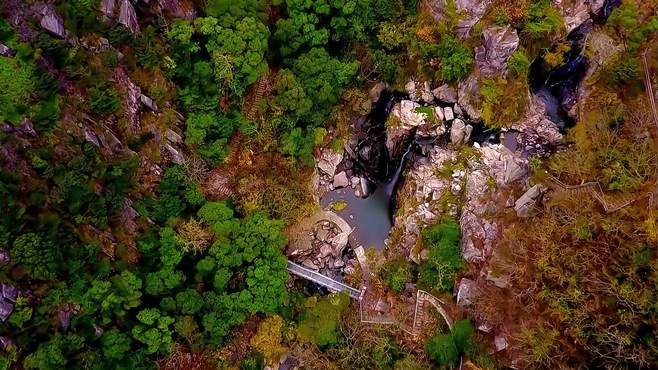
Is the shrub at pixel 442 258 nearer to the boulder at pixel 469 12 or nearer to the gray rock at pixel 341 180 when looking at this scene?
the gray rock at pixel 341 180

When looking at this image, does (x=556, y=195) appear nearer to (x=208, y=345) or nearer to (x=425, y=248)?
(x=425, y=248)

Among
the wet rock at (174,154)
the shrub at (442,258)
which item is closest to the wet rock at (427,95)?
the shrub at (442,258)

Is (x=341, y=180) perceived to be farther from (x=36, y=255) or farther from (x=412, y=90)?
(x=36, y=255)

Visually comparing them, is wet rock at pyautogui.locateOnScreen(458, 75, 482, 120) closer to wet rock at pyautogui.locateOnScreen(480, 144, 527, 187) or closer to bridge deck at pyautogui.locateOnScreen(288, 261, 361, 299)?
wet rock at pyautogui.locateOnScreen(480, 144, 527, 187)

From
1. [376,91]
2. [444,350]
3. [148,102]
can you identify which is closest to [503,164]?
[376,91]

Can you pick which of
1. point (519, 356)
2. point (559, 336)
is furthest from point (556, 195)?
point (519, 356)

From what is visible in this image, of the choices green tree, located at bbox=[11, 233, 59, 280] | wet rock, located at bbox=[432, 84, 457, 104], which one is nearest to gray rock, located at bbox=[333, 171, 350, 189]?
wet rock, located at bbox=[432, 84, 457, 104]

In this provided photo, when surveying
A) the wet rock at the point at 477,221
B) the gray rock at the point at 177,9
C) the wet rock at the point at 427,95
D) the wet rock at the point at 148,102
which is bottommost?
the wet rock at the point at 477,221
